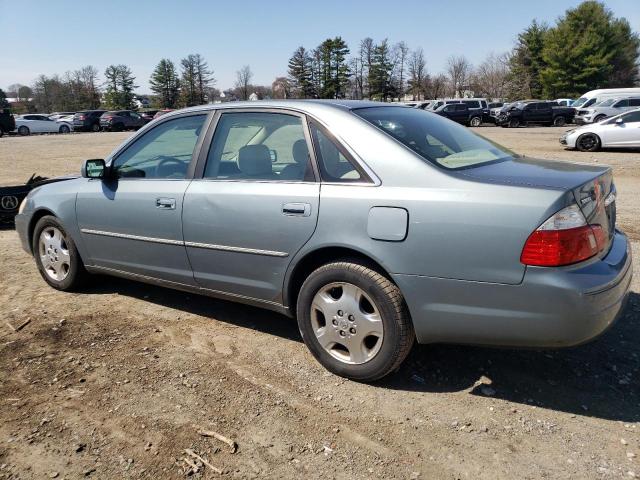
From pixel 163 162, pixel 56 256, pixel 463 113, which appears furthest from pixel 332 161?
pixel 463 113

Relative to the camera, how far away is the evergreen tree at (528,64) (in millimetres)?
66688

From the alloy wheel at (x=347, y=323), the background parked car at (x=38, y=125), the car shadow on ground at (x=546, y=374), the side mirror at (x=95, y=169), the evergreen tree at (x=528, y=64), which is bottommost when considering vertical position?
the car shadow on ground at (x=546, y=374)

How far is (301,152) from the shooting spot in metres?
3.47

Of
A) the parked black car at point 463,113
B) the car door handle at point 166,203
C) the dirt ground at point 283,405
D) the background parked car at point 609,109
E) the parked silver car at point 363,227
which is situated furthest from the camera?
the parked black car at point 463,113

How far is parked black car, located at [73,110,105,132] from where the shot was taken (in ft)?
134

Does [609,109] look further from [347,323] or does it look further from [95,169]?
[347,323]

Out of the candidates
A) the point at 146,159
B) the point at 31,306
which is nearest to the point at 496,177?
the point at 146,159

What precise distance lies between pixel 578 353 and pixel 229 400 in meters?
2.27

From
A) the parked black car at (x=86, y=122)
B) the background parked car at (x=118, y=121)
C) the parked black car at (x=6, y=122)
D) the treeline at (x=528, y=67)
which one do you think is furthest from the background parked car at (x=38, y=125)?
the treeline at (x=528, y=67)

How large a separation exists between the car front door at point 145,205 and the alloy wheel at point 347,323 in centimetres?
115

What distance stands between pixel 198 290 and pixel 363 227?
5.02ft

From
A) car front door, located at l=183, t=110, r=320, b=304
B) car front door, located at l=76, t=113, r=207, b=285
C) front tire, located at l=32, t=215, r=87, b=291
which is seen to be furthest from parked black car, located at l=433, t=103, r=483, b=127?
car front door, located at l=183, t=110, r=320, b=304

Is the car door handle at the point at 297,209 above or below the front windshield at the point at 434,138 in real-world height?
Answer: below

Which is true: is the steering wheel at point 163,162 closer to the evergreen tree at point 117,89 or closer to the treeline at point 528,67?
the treeline at point 528,67
